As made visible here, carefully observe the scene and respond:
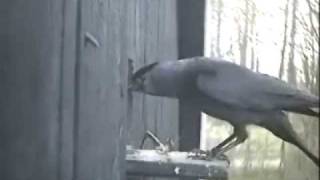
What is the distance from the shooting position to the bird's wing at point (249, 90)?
2589 mm

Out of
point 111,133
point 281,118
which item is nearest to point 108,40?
point 111,133

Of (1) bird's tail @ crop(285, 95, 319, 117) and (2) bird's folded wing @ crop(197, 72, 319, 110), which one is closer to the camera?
(1) bird's tail @ crop(285, 95, 319, 117)

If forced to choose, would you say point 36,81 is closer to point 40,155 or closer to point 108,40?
point 40,155

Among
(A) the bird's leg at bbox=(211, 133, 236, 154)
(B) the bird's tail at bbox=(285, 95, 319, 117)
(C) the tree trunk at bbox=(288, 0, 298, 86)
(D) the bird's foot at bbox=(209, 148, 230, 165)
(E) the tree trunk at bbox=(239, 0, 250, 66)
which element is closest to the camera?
(B) the bird's tail at bbox=(285, 95, 319, 117)

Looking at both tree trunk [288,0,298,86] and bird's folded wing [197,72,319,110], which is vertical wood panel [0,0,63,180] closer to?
bird's folded wing [197,72,319,110]

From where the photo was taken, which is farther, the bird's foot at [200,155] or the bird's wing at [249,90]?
the bird's foot at [200,155]

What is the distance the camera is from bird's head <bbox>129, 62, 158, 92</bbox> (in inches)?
126

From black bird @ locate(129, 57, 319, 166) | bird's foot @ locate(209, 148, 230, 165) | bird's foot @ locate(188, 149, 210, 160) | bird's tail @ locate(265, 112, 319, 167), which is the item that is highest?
black bird @ locate(129, 57, 319, 166)

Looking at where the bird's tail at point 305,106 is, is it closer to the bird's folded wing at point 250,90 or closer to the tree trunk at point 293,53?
the bird's folded wing at point 250,90

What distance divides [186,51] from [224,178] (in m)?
3.31

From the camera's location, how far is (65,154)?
185 centimetres

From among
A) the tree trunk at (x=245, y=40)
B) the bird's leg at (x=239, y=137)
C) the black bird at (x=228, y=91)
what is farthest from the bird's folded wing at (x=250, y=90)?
the tree trunk at (x=245, y=40)

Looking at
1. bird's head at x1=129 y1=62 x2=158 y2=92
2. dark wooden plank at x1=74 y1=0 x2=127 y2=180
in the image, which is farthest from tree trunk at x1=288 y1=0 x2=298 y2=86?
dark wooden plank at x1=74 y1=0 x2=127 y2=180

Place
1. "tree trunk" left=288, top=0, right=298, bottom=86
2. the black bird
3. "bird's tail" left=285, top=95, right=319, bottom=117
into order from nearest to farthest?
1. "bird's tail" left=285, top=95, right=319, bottom=117
2. the black bird
3. "tree trunk" left=288, top=0, right=298, bottom=86
